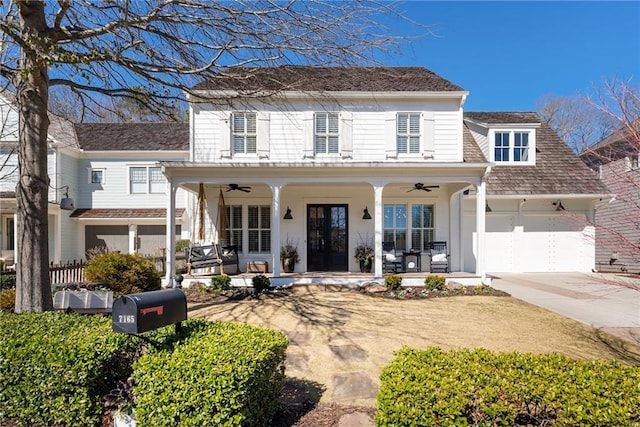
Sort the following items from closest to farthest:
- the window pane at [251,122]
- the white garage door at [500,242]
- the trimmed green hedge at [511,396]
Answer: the trimmed green hedge at [511,396]
the window pane at [251,122]
the white garage door at [500,242]

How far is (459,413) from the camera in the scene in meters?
2.27

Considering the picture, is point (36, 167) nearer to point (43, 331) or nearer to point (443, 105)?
point (43, 331)

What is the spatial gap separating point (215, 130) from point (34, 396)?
30.0 feet

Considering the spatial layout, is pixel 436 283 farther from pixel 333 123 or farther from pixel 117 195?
pixel 117 195

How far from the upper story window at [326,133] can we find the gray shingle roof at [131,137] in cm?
856

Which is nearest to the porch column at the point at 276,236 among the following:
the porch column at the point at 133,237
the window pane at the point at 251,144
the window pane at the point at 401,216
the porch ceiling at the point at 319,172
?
the porch ceiling at the point at 319,172

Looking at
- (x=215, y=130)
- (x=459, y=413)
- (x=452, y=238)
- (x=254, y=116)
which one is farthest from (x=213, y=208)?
(x=459, y=413)

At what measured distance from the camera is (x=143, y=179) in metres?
16.8

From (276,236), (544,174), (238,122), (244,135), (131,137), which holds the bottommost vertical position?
(276,236)

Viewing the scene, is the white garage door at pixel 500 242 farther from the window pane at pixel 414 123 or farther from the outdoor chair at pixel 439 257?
the window pane at pixel 414 123

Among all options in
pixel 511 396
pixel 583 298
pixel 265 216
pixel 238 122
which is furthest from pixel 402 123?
pixel 511 396

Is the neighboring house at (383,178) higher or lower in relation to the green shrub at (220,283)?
higher

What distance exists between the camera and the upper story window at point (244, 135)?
10906mm

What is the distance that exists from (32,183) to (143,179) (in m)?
13.1
